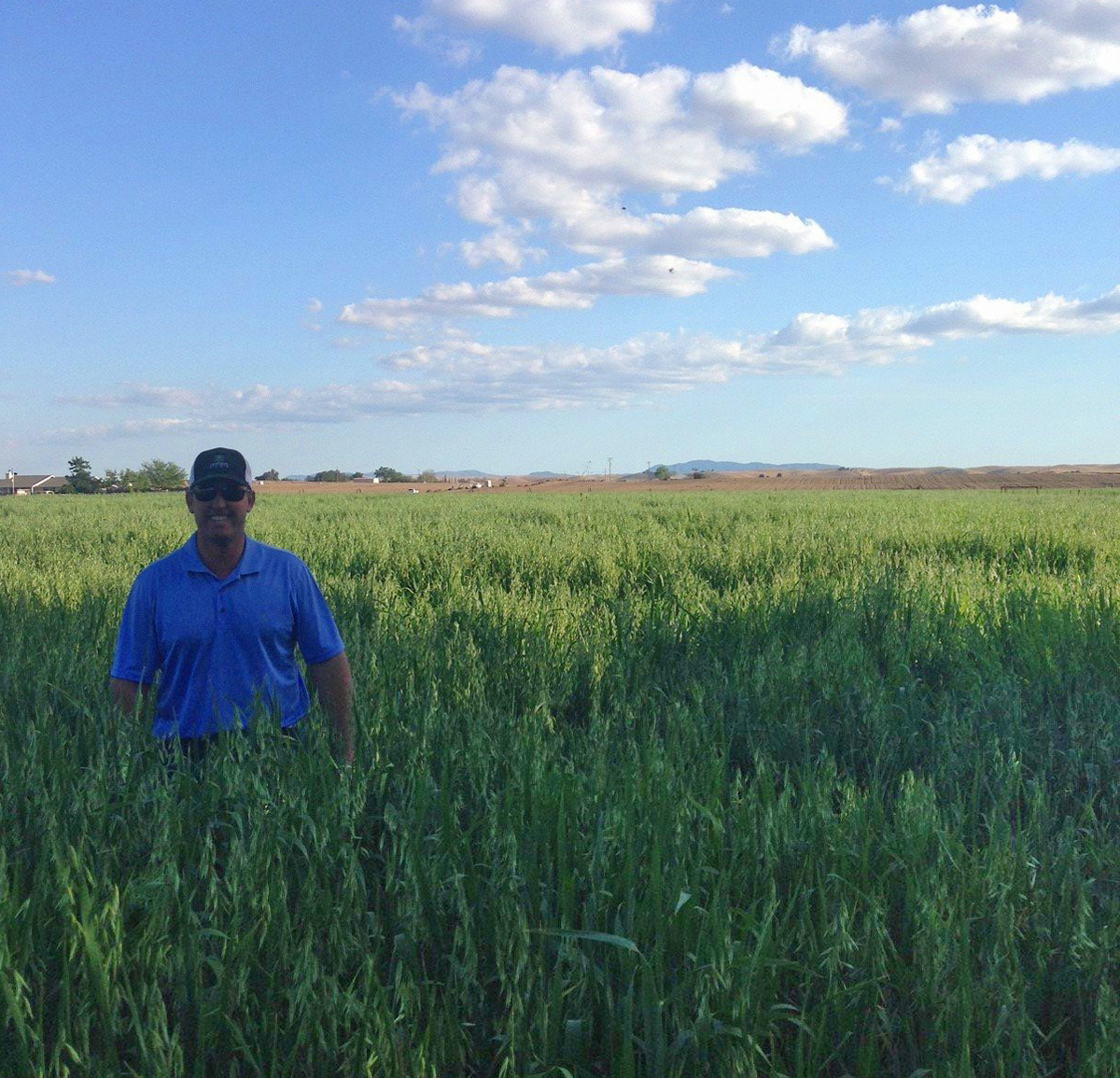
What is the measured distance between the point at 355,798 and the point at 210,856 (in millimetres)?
439

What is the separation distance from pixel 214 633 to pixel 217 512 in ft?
1.54

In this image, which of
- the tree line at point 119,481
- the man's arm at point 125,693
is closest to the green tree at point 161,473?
the tree line at point 119,481

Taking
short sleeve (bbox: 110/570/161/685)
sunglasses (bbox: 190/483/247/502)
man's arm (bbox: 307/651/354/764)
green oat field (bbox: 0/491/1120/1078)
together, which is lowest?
green oat field (bbox: 0/491/1120/1078)

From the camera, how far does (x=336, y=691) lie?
139 inches

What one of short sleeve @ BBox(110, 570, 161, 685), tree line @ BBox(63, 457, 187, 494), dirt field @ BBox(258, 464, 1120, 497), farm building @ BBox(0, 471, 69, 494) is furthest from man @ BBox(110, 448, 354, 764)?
farm building @ BBox(0, 471, 69, 494)

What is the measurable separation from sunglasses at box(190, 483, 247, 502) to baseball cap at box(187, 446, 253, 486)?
22 millimetres

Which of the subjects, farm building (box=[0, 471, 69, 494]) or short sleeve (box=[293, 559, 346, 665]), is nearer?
Answer: short sleeve (box=[293, 559, 346, 665])

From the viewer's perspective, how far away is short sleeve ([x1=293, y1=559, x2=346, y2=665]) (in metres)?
3.55

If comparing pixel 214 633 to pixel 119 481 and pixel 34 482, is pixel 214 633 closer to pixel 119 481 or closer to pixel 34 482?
pixel 119 481

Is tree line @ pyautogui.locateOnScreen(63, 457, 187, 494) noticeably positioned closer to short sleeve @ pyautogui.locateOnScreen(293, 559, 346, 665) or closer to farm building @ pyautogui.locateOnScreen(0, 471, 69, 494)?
farm building @ pyautogui.locateOnScreen(0, 471, 69, 494)

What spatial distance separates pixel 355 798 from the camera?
2.61 m

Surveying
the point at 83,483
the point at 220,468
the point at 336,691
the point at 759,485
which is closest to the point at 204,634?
the point at 336,691

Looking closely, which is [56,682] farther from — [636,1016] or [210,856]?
[636,1016]

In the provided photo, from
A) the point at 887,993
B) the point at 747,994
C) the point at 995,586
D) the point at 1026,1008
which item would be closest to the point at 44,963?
the point at 747,994
